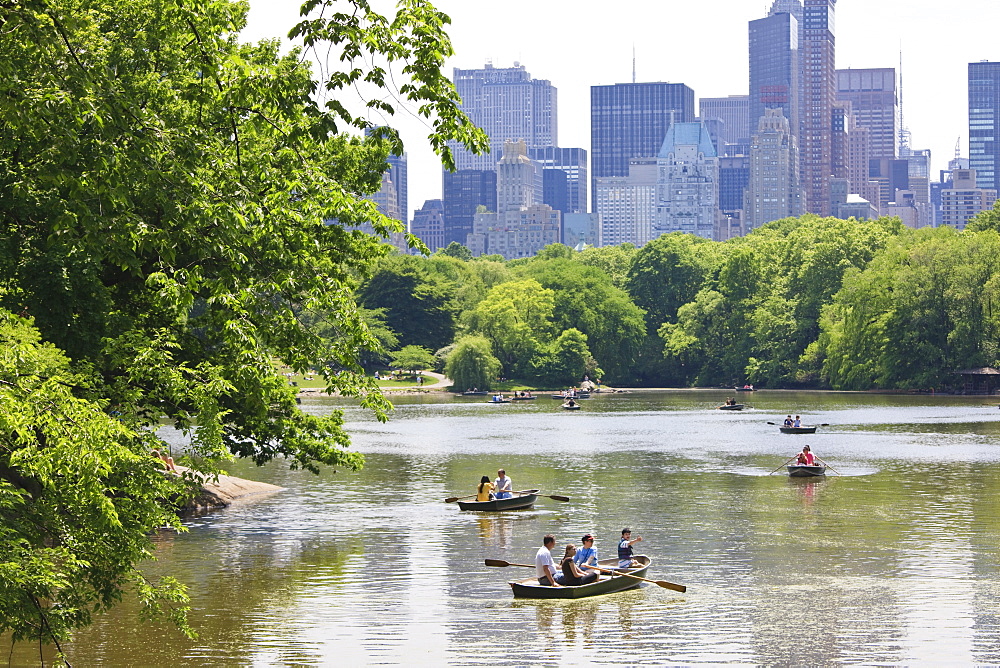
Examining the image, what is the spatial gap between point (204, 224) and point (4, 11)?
2.53 meters

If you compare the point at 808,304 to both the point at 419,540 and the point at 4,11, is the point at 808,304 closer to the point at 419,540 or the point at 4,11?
the point at 419,540

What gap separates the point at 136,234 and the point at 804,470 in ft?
113

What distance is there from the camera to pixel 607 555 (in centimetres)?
2761

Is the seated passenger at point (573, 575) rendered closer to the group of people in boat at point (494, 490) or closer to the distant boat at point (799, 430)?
the group of people in boat at point (494, 490)

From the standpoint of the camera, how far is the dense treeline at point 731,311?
96750 mm

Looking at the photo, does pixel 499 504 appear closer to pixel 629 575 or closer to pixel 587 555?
pixel 587 555

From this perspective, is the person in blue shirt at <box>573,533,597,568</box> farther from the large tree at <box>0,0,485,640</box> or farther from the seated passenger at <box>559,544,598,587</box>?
the large tree at <box>0,0,485,640</box>

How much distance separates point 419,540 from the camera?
98.2ft

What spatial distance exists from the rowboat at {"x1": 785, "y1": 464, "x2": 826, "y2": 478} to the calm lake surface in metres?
0.47

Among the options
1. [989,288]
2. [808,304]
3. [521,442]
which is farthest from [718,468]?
[808,304]

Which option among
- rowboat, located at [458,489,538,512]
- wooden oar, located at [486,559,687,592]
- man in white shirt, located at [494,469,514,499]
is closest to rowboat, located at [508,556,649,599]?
wooden oar, located at [486,559,687,592]

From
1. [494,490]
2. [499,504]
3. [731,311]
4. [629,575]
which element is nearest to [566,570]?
[629,575]

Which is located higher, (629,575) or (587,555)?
(587,555)

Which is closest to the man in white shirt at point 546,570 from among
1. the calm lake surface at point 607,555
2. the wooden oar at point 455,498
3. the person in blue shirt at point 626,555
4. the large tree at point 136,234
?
the calm lake surface at point 607,555
